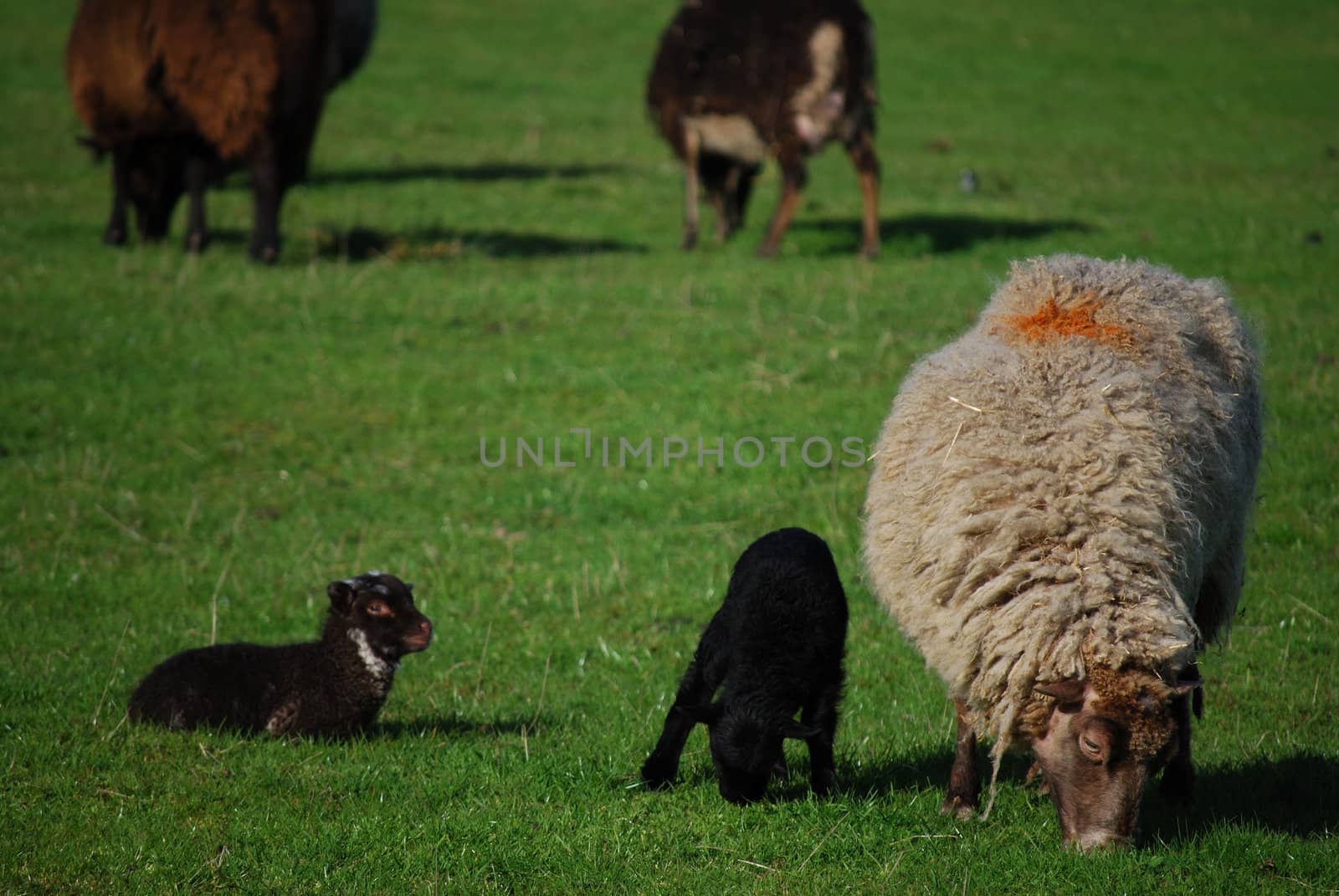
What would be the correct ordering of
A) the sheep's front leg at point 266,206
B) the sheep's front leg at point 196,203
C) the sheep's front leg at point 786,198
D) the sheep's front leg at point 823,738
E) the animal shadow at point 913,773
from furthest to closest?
the sheep's front leg at point 786,198 → the sheep's front leg at point 196,203 → the sheep's front leg at point 266,206 → the animal shadow at point 913,773 → the sheep's front leg at point 823,738

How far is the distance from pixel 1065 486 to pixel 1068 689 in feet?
2.26

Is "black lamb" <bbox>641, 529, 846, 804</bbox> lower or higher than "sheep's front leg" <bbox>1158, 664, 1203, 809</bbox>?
higher

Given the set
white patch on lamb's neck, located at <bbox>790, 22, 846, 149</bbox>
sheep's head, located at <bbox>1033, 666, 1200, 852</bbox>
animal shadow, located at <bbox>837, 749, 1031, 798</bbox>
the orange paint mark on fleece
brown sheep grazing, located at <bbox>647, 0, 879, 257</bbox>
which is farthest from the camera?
brown sheep grazing, located at <bbox>647, 0, 879, 257</bbox>

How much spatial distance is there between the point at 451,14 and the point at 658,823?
1202 inches

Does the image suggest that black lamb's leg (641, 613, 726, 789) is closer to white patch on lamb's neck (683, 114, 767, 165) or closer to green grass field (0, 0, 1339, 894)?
green grass field (0, 0, 1339, 894)

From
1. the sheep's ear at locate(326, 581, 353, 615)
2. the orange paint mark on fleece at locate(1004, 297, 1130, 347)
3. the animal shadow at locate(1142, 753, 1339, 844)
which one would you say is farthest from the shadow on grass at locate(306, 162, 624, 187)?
the animal shadow at locate(1142, 753, 1339, 844)

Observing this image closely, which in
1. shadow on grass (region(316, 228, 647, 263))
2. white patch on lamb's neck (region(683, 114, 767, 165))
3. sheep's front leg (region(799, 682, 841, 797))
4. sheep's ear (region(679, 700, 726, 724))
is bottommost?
sheep's front leg (region(799, 682, 841, 797))

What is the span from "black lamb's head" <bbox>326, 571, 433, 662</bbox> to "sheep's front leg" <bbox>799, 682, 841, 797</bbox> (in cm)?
167

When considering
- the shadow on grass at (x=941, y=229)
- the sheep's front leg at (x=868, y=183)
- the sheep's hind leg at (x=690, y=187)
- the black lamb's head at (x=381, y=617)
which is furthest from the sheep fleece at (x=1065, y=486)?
the sheep's hind leg at (x=690, y=187)

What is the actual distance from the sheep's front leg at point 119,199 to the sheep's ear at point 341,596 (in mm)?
9655

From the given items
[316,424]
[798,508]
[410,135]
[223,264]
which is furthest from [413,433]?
[410,135]

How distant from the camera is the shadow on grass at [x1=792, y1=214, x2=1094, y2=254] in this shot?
15430 millimetres

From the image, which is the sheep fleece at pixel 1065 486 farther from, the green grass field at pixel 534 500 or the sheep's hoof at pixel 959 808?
the green grass field at pixel 534 500

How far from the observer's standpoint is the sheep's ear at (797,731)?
15.1ft
